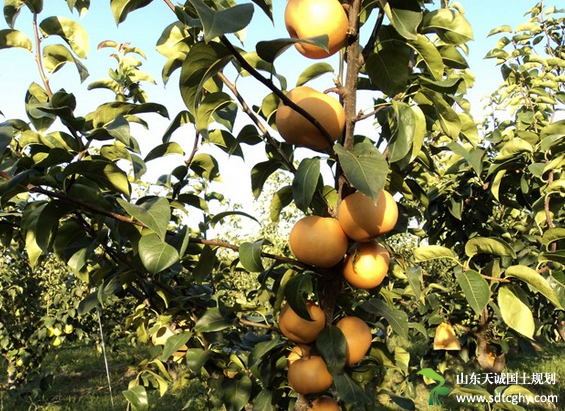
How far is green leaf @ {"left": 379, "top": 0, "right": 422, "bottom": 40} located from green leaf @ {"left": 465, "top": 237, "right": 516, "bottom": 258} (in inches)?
22.9

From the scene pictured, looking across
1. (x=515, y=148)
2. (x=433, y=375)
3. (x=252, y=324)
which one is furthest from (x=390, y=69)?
(x=433, y=375)

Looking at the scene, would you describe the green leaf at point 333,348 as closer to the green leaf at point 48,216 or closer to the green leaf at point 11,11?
the green leaf at point 48,216

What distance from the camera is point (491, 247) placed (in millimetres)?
1212

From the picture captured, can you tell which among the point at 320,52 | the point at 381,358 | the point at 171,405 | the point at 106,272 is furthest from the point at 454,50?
the point at 171,405

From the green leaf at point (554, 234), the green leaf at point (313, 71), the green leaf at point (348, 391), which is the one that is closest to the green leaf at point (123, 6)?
the green leaf at point (313, 71)

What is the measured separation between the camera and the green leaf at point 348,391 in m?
1.04

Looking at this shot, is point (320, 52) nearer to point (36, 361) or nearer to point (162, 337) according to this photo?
point (162, 337)

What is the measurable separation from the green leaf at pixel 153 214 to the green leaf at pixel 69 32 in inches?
20.5

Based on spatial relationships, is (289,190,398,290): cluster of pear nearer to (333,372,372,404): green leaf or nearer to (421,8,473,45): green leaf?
(333,372,372,404): green leaf

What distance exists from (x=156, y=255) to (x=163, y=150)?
0.46m

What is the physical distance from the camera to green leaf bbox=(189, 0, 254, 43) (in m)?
0.65

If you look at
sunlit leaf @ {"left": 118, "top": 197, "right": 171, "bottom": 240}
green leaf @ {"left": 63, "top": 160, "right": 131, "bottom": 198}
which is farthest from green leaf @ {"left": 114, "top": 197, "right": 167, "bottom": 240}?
green leaf @ {"left": 63, "top": 160, "right": 131, "bottom": 198}

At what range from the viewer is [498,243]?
46.6 inches

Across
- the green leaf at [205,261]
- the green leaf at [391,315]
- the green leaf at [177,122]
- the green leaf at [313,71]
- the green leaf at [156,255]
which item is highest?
the green leaf at [313,71]
